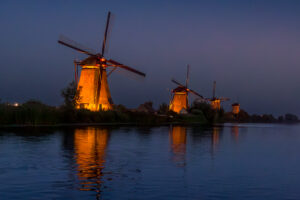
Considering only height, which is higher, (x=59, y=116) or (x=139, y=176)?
(x=59, y=116)

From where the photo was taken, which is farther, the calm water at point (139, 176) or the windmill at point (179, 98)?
the windmill at point (179, 98)

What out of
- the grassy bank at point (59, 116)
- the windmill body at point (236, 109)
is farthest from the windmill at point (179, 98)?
the windmill body at point (236, 109)

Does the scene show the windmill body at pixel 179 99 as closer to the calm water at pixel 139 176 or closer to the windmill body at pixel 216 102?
the windmill body at pixel 216 102

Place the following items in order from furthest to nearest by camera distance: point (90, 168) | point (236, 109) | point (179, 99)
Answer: point (236, 109) < point (179, 99) < point (90, 168)

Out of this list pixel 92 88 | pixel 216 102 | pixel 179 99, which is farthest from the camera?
pixel 216 102

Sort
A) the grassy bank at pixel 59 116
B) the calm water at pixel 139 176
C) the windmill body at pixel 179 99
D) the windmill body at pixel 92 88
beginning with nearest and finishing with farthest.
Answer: the calm water at pixel 139 176 → the grassy bank at pixel 59 116 → the windmill body at pixel 92 88 → the windmill body at pixel 179 99

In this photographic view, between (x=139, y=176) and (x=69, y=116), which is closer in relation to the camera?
(x=139, y=176)

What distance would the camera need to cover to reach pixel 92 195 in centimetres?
869

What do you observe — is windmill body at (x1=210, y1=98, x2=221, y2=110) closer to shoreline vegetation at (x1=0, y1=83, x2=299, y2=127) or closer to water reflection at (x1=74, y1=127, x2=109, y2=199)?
shoreline vegetation at (x1=0, y1=83, x2=299, y2=127)

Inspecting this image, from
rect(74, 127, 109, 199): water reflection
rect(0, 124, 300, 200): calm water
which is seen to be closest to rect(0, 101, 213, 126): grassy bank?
rect(74, 127, 109, 199): water reflection

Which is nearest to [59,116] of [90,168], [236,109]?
[90,168]

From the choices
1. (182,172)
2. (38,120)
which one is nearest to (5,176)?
(182,172)

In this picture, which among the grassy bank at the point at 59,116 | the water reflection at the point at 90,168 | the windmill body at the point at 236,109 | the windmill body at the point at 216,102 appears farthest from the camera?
the windmill body at the point at 236,109

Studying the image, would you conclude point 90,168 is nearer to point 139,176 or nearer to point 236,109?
point 139,176
